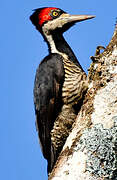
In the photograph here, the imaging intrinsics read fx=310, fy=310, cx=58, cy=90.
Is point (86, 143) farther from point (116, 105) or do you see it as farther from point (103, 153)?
point (116, 105)

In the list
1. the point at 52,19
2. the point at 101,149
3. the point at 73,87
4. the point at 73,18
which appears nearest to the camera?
the point at 101,149

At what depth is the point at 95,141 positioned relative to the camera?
7.80ft

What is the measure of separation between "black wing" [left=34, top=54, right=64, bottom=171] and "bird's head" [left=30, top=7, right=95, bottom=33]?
74 cm

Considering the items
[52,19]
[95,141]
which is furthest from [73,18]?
[95,141]

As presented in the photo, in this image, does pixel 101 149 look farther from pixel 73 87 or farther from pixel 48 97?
pixel 48 97

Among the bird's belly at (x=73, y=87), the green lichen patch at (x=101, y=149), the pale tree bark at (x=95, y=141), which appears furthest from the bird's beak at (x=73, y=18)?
the green lichen patch at (x=101, y=149)

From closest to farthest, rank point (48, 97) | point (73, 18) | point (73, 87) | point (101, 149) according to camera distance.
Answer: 1. point (101, 149)
2. point (73, 87)
3. point (48, 97)
4. point (73, 18)

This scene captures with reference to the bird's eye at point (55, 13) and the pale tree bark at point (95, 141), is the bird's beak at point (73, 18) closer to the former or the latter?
the bird's eye at point (55, 13)

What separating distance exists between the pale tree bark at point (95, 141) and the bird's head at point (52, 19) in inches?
90.0

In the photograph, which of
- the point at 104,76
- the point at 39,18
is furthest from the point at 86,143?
the point at 39,18

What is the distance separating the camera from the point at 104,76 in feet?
9.18

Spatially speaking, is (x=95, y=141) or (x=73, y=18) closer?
(x=95, y=141)

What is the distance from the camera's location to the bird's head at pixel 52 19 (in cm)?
495

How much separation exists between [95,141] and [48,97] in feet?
6.25
